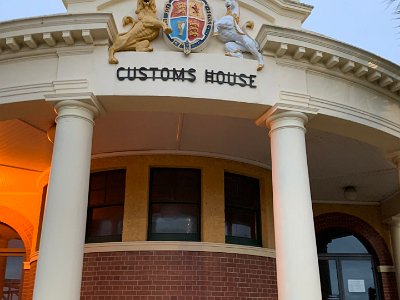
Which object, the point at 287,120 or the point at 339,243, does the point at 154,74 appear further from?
the point at 339,243

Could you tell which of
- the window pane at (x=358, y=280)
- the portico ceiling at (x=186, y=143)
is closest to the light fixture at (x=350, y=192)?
the portico ceiling at (x=186, y=143)

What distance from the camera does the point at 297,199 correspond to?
7.54 m

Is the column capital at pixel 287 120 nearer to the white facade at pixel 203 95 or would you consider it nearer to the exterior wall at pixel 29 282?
the white facade at pixel 203 95

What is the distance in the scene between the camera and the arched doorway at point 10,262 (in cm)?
1396

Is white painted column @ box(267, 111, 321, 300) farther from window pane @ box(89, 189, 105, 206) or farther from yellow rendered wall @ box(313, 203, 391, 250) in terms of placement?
yellow rendered wall @ box(313, 203, 391, 250)

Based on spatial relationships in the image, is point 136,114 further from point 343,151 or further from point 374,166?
point 374,166

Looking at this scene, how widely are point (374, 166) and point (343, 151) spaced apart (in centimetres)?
146

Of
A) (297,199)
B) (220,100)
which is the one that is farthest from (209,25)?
(297,199)

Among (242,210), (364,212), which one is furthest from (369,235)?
(242,210)

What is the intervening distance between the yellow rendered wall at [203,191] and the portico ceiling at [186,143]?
177 mm

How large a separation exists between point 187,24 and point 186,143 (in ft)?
10.7

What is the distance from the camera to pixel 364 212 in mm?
15438

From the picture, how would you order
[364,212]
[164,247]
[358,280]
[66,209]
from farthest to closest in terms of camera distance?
[364,212]
[358,280]
[164,247]
[66,209]

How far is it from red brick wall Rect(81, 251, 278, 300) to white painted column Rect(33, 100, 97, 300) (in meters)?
2.90
